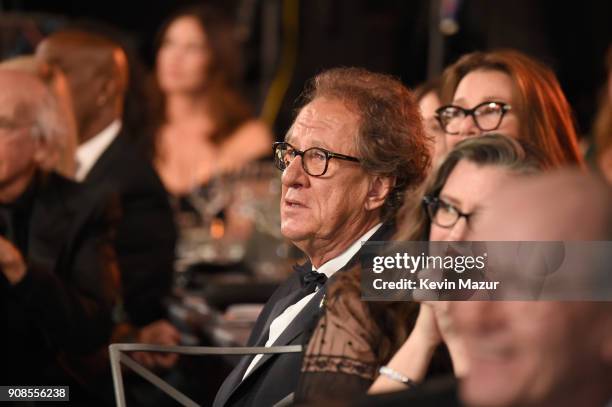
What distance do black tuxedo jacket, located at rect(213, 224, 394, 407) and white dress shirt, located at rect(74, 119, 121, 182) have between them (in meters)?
1.52

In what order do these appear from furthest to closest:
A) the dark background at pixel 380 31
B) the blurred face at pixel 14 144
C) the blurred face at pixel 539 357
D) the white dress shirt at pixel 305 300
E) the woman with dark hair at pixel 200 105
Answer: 1. the dark background at pixel 380 31
2. the woman with dark hair at pixel 200 105
3. the blurred face at pixel 14 144
4. the white dress shirt at pixel 305 300
5. the blurred face at pixel 539 357

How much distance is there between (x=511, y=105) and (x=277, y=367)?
3.02ft

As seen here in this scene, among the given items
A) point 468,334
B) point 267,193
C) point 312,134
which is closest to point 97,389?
point 312,134

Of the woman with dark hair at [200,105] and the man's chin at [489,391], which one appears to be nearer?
the man's chin at [489,391]

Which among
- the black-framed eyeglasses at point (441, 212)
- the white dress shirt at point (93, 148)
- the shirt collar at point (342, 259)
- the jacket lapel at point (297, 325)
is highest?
the black-framed eyeglasses at point (441, 212)

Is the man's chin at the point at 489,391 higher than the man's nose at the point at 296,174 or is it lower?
higher

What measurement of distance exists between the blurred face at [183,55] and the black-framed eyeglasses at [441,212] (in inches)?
160

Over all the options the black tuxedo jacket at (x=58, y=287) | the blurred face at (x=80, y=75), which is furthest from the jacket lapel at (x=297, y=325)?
the blurred face at (x=80, y=75)

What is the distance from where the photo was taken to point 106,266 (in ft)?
11.1

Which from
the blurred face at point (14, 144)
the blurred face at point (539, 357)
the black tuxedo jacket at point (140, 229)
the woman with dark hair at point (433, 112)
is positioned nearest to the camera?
the blurred face at point (539, 357)

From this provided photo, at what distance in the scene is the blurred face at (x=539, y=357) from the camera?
4.39ft

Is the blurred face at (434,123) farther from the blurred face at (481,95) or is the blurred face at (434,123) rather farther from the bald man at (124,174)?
the bald man at (124,174)

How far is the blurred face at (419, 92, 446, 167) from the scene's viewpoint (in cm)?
275

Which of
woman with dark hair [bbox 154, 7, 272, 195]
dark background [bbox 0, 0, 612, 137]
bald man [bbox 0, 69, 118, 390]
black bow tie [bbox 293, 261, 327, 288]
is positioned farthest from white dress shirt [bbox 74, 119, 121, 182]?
dark background [bbox 0, 0, 612, 137]
